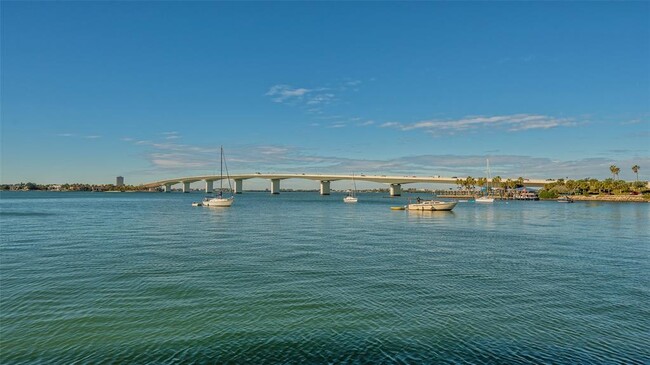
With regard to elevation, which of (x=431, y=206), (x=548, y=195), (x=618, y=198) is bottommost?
(x=618, y=198)

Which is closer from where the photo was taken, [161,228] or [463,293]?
[463,293]

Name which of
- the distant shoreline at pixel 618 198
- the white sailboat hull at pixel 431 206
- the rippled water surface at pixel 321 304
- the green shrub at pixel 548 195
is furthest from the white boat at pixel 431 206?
the green shrub at pixel 548 195

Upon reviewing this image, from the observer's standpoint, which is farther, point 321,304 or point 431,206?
point 431,206

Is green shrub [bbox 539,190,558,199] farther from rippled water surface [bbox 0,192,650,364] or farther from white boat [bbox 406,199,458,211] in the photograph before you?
rippled water surface [bbox 0,192,650,364]

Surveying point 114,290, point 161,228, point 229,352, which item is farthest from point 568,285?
point 161,228

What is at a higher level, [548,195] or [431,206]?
[431,206]

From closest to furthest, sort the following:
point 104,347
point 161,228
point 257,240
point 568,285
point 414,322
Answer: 1. point 104,347
2. point 414,322
3. point 568,285
4. point 257,240
5. point 161,228

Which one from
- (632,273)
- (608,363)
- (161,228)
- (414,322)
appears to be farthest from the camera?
(161,228)

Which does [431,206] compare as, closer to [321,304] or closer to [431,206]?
[431,206]

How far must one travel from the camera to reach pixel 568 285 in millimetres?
23672

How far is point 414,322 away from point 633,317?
9834mm

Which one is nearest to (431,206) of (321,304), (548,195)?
(321,304)

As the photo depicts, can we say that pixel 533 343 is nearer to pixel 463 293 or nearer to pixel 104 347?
pixel 463 293

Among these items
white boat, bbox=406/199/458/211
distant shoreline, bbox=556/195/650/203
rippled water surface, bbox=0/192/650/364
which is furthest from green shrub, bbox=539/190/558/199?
rippled water surface, bbox=0/192/650/364
